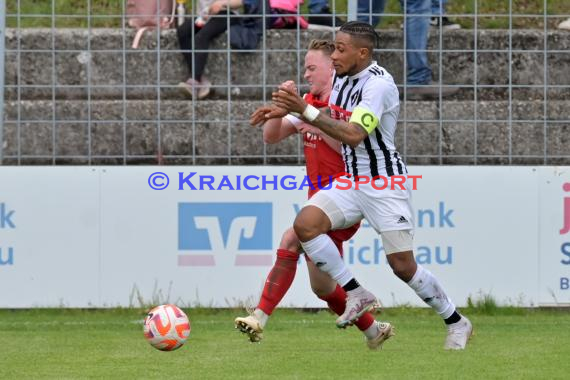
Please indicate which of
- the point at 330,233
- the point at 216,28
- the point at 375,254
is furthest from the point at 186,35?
the point at 330,233

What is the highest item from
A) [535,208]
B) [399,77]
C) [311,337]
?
[399,77]

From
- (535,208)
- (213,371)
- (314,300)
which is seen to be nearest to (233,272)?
(314,300)

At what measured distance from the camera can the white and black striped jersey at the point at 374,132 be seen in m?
8.50

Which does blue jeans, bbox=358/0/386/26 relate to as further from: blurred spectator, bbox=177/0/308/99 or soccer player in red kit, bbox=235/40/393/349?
soccer player in red kit, bbox=235/40/393/349

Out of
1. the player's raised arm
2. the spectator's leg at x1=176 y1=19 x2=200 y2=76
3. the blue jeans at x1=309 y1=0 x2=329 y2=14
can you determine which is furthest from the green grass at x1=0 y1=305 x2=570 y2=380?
the blue jeans at x1=309 y1=0 x2=329 y2=14

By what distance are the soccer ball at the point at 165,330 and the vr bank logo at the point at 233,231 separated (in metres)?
3.24

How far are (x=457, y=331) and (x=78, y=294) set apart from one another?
4054 millimetres

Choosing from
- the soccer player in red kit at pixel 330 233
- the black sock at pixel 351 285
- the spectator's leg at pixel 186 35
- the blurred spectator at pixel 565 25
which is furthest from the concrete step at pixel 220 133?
the black sock at pixel 351 285

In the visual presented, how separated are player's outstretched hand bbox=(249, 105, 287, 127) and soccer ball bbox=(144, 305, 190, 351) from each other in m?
1.33

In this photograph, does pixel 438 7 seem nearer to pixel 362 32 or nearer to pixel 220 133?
pixel 220 133

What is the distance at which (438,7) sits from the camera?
40.2ft

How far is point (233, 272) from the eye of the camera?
11477mm

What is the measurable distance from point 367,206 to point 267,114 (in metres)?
0.94

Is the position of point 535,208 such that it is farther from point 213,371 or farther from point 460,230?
point 213,371
